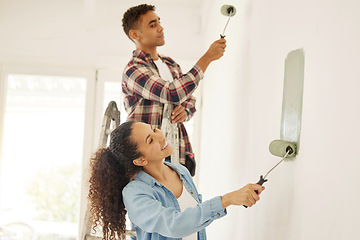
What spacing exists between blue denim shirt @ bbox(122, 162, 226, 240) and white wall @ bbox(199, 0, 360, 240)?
218mm

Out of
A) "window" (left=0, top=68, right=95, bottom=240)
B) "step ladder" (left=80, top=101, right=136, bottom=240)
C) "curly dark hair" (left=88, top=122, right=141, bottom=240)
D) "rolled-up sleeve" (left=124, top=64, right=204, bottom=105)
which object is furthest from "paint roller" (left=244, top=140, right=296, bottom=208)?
"window" (left=0, top=68, right=95, bottom=240)

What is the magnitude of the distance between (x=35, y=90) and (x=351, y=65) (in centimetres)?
366

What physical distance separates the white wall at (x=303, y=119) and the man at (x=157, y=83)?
Result: 21cm

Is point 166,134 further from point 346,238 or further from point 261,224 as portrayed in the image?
point 346,238

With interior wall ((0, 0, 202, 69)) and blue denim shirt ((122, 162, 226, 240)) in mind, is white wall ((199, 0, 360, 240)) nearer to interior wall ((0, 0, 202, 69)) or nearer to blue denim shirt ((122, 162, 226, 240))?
blue denim shirt ((122, 162, 226, 240))

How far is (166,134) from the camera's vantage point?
183cm

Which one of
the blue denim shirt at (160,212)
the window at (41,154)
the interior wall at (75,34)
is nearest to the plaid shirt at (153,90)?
the blue denim shirt at (160,212)

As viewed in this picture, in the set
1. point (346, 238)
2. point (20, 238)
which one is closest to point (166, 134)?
point (346, 238)

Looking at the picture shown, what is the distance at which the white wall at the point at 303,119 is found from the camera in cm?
86

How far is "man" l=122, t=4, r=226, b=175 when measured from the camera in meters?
1.73

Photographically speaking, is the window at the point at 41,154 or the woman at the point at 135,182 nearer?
the woman at the point at 135,182

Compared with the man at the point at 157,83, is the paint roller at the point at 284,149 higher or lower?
lower

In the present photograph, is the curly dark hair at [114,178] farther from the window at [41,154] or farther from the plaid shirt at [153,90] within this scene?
the window at [41,154]

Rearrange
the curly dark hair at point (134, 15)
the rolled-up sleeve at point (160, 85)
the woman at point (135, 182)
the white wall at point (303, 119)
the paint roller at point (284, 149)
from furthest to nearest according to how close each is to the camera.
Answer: the curly dark hair at point (134, 15), the rolled-up sleeve at point (160, 85), the woman at point (135, 182), the paint roller at point (284, 149), the white wall at point (303, 119)
